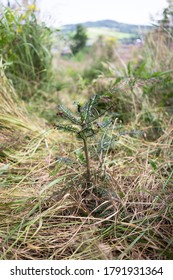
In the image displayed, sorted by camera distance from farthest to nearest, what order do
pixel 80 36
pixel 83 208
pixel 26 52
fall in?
pixel 80 36
pixel 26 52
pixel 83 208

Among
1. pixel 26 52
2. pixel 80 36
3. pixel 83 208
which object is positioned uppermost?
pixel 80 36

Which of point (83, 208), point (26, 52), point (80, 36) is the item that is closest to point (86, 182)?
point (83, 208)

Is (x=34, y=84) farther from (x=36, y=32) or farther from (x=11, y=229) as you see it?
(x=11, y=229)

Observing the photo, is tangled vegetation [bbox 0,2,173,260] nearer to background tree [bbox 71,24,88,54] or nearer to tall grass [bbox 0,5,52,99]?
tall grass [bbox 0,5,52,99]

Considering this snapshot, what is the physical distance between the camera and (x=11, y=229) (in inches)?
36.6

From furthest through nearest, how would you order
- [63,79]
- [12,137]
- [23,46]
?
[63,79] < [23,46] < [12,137]

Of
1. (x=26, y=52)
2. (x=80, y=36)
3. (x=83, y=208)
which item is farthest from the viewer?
(x=80, y=36)

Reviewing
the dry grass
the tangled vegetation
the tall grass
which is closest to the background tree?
the tall grass

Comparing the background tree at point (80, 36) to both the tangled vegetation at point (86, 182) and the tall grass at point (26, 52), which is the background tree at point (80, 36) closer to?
the tall grass at point (26, 52)

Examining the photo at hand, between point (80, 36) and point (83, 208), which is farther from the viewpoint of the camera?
point (80, 36)

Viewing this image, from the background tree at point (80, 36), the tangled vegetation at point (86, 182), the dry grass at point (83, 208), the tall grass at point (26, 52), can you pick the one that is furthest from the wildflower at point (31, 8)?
the background tree at point (80, 36)

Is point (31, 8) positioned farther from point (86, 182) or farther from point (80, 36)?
point (80, 36)
